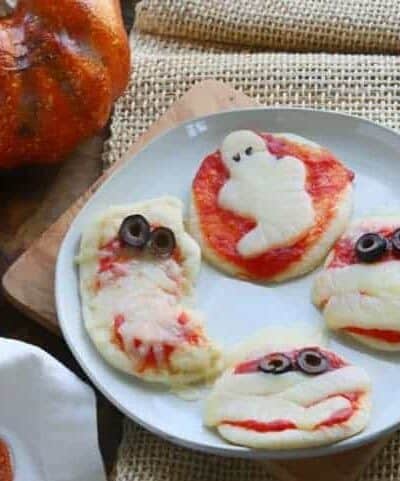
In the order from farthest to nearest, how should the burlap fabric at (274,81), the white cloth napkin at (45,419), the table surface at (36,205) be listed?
the burlap fabric at (274,81), the table surface at (36,205), the white cloth napkin at (45,419)

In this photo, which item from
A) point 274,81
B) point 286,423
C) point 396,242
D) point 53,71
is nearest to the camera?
point 286,423

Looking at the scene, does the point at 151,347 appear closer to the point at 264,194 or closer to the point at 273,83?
the point at 264,194

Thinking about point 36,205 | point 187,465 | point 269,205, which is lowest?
point 187,465

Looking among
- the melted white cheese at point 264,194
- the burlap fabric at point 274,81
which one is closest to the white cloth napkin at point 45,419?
the melted white cheese at point 264,194

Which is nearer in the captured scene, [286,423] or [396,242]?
[286,423]

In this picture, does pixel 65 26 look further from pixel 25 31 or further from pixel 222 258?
pixel 222 258

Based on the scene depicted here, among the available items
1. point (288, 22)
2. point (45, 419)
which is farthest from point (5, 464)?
point (288, 22)

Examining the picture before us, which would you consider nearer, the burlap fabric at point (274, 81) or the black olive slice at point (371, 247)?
the black olive slice at point (371, 247)

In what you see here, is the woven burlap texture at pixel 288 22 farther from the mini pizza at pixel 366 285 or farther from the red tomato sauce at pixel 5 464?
the red tomato sauce at pixel 5 464

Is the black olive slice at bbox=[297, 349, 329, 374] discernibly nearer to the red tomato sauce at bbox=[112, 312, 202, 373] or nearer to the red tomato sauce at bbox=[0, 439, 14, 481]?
the red tomato sauce at bbox=[112, 312, 202, 373]
